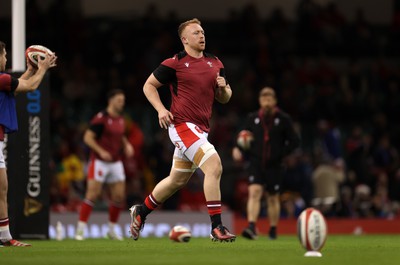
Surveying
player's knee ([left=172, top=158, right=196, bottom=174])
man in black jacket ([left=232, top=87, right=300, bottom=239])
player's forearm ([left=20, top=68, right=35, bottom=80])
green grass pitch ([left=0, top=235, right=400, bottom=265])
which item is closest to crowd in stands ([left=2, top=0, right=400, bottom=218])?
man in black jacket ([left=232, top=87, right=300, bottom=239])

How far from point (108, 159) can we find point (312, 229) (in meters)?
7.59

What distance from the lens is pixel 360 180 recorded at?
947 inches

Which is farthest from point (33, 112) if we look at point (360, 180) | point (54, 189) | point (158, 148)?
point (360, 180)

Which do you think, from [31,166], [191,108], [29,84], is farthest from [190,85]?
[31,166]

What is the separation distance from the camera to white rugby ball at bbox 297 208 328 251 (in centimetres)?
909

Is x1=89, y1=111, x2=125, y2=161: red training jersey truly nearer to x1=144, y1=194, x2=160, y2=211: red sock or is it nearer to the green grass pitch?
x1=144, y1=194, x2=160, y2=211: red sock

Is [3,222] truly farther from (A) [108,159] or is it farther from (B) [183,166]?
(A) [108,159]

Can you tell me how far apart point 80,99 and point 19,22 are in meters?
8.97

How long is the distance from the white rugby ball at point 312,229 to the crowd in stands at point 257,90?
1140cm

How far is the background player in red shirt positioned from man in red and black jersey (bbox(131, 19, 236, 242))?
4685mm

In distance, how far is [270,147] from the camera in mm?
15938

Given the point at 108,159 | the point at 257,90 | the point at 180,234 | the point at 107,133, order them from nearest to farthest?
the point at 180,234 < the point at 108,159 < the point at 107,133 < the point at 257,90

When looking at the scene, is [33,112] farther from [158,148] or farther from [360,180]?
[360,180]

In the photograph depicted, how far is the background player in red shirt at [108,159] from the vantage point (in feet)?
53.7
